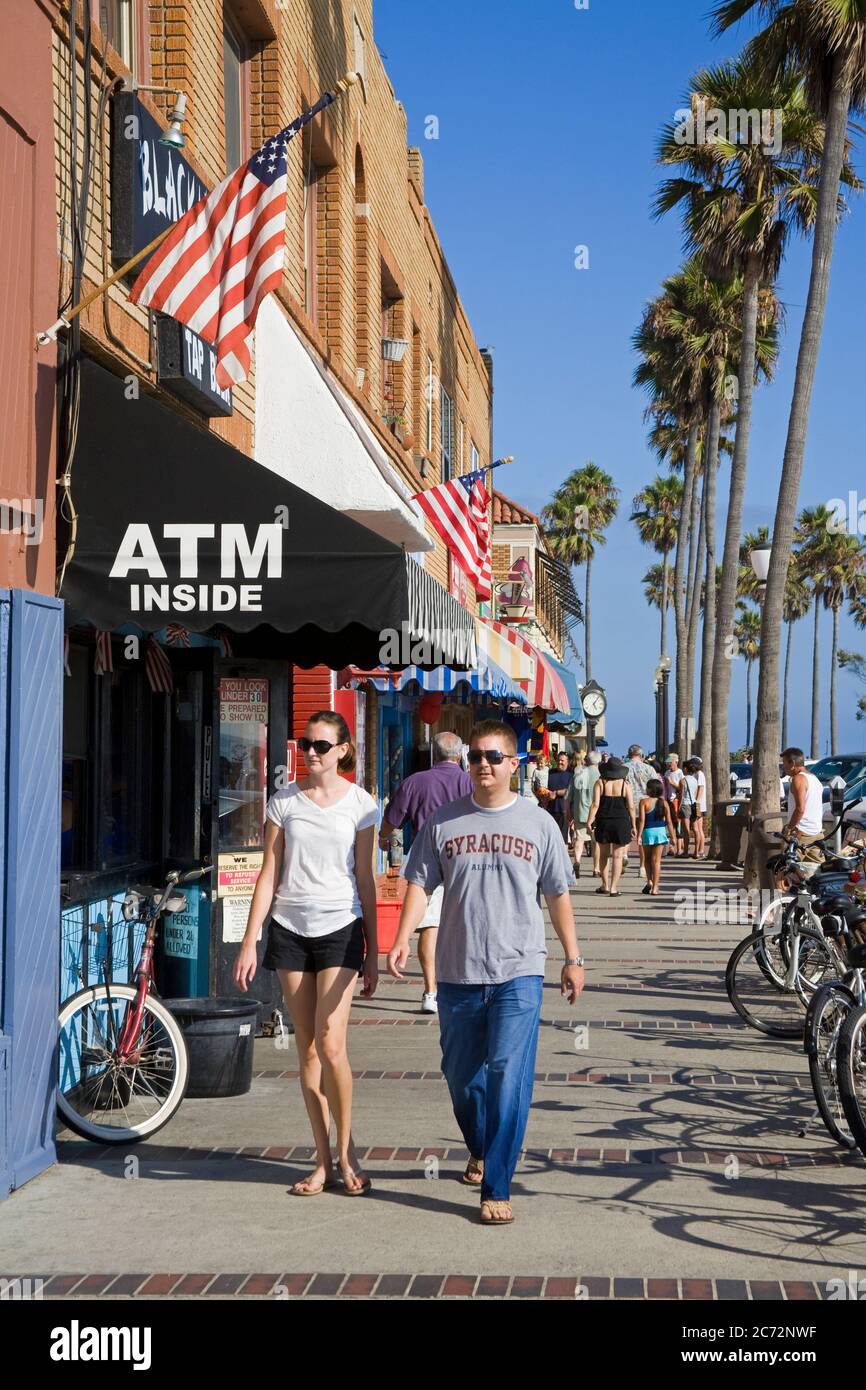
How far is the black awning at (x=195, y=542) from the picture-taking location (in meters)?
7.96

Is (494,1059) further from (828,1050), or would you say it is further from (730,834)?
(730,834)

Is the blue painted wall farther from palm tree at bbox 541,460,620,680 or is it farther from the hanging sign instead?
palm tree at bbox 541,460,620,680

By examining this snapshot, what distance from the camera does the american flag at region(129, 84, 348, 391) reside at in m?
8.41

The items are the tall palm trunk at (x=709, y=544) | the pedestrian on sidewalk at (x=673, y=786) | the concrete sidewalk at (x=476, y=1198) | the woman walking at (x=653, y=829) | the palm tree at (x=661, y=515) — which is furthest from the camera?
the palm tree at (x=661, y=515)

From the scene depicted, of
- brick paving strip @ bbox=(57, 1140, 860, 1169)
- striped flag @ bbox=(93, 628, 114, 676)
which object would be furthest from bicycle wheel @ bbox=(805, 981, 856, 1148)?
striped flag @ bbox=(93, 628, 114, 676)

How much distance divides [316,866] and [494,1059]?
1150 millimetres

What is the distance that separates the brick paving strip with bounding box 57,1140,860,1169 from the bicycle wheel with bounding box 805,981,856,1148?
0.38 ft

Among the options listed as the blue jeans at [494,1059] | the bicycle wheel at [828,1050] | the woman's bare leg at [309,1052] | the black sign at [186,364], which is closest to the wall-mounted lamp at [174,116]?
the black sign at [186,364]

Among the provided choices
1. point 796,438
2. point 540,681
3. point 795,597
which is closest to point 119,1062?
point 796,438

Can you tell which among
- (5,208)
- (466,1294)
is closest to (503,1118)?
(466,1294)

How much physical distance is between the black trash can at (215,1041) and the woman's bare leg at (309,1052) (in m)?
1.81

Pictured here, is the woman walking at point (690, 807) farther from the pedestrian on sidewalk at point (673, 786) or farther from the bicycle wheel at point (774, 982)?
the bicycle wheel at point (774, 982)

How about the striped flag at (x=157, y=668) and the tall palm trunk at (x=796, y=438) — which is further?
the tall palm trunk at (x=796, y=438)
